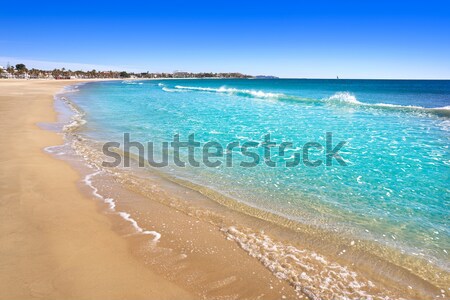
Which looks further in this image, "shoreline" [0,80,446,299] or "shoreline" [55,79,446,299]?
"shoreline" [55,79,446,299]

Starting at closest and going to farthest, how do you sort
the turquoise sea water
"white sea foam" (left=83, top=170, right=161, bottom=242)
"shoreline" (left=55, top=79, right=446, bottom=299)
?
"shoreline" (left=55, top=79, right=446, bottom=299), "white sea foam" (left=83, top=170, right=161, bottom=242), the turquoise sea water

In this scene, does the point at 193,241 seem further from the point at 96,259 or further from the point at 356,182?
the point at 356,182

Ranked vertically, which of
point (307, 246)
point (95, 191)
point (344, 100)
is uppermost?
point (344, 100)

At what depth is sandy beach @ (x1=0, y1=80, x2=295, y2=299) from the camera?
3.65 meters

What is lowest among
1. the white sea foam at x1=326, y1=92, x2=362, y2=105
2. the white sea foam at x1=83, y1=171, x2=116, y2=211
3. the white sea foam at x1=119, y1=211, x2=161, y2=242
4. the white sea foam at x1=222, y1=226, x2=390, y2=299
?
the white sea foam at x1=222, y1=226, x2=390, y2=299

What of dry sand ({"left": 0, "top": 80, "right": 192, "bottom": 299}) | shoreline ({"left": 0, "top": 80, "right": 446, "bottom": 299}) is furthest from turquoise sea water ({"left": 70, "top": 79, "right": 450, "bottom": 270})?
dry sand ({"left": 0, "top": 80, "right": 192, "bottom": 299})

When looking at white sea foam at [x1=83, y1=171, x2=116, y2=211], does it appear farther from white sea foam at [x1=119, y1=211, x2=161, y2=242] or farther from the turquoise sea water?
the turquoise sea water

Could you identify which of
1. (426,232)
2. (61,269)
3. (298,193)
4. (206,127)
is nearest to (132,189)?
(61,269)

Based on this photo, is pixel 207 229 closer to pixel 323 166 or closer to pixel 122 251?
pixel 122 251

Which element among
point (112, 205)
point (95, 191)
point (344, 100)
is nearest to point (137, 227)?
point (112, 205)

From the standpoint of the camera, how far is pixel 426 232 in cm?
548

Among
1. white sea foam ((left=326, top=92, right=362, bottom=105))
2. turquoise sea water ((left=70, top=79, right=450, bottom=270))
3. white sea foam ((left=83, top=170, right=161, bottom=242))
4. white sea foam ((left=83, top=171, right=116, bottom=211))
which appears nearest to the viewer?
white sea foam ((left=83, top=170, right=161, bottom=242))

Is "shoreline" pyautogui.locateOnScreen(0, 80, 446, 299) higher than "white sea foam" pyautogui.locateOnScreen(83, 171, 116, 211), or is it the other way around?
"white sea foam" pyautogui.locateOnScreen(83, 171, 116, 211)

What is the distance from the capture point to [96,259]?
4.23m
